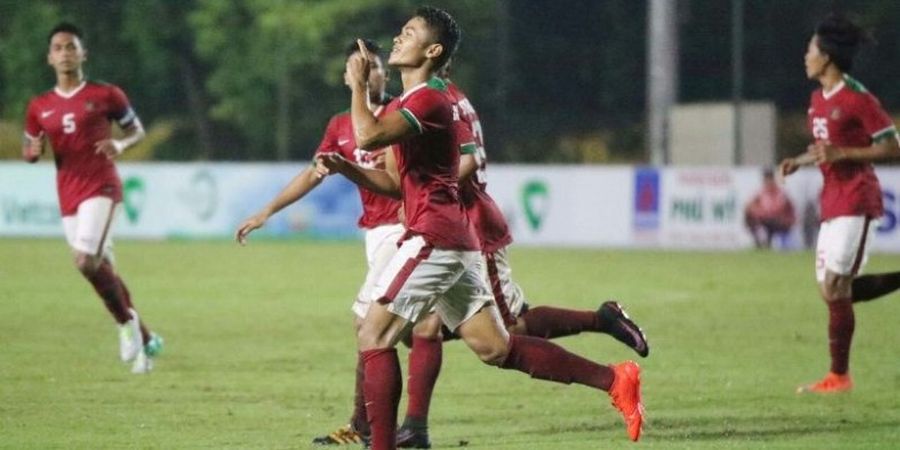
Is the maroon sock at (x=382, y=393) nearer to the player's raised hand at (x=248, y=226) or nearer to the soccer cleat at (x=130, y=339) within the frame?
the player's raised hand at (x=248, y=226)

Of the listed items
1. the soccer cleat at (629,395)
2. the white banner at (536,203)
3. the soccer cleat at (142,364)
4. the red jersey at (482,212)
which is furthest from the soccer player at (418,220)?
the white banner at (536,203)

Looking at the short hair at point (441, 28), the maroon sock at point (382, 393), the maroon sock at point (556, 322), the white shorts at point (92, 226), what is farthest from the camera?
the white shorts at point (92, 226)

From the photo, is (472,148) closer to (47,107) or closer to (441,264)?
(441,264)

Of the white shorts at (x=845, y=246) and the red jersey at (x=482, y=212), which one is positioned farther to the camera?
the white shorts at (x=845, y=246)

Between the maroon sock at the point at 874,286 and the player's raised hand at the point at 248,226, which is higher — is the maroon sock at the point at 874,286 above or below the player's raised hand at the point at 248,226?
below

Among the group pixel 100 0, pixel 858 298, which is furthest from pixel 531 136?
pixel 858 298

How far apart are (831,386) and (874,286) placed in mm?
781

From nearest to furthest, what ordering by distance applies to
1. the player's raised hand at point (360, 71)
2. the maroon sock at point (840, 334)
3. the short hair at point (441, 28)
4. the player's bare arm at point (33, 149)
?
the player's raised hand at point (360, 71) → the short hair at point (441, 28) → the maroon sock at point (840, 334) → the player's bare arm at point (33, 149)

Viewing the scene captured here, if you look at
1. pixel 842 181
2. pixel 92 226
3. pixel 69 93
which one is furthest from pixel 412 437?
pixel 69 93

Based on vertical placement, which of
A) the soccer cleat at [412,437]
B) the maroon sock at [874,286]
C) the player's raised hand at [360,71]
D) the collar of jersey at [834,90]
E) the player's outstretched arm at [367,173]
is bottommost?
the maroon sock at [874,286]

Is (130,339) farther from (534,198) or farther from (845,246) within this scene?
(534,198)

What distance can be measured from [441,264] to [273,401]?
344cm

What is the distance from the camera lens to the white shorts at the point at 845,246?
12359 mm

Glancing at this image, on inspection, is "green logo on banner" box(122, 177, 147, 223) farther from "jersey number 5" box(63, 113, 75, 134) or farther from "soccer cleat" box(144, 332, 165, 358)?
"soccer cleat" box(144, 332, 165, 358)
